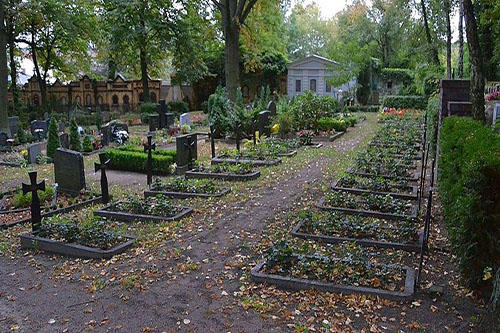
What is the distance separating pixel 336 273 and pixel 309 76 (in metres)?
41.0

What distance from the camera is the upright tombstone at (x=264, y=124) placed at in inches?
714

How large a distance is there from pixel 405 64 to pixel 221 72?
17542 mm

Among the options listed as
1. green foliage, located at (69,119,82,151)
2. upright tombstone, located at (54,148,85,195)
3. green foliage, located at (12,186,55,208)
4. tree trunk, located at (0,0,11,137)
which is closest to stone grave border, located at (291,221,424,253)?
upright tombstone, located at (54,148,85,195)

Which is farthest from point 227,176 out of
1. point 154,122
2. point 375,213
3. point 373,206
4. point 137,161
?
point 154,122

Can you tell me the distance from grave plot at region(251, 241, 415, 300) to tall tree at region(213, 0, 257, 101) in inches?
688

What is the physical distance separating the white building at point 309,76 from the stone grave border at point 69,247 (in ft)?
127

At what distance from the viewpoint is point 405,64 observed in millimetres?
43250

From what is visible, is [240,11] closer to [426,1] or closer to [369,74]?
[426,1]

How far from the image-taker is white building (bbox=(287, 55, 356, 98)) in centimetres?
4431

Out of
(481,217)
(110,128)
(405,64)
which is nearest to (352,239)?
(481,217)

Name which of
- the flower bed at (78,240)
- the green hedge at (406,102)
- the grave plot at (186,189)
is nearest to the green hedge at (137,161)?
the grave plot at (186,189)

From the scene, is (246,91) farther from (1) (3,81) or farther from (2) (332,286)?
(2) (332,286)

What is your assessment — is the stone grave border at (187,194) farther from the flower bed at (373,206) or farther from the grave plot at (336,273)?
the grave plot at (336,273)

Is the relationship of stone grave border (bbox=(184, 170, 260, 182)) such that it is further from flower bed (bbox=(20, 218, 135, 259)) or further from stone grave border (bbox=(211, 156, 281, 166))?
flower bed (bbox=(20, 218, 135, 259))
